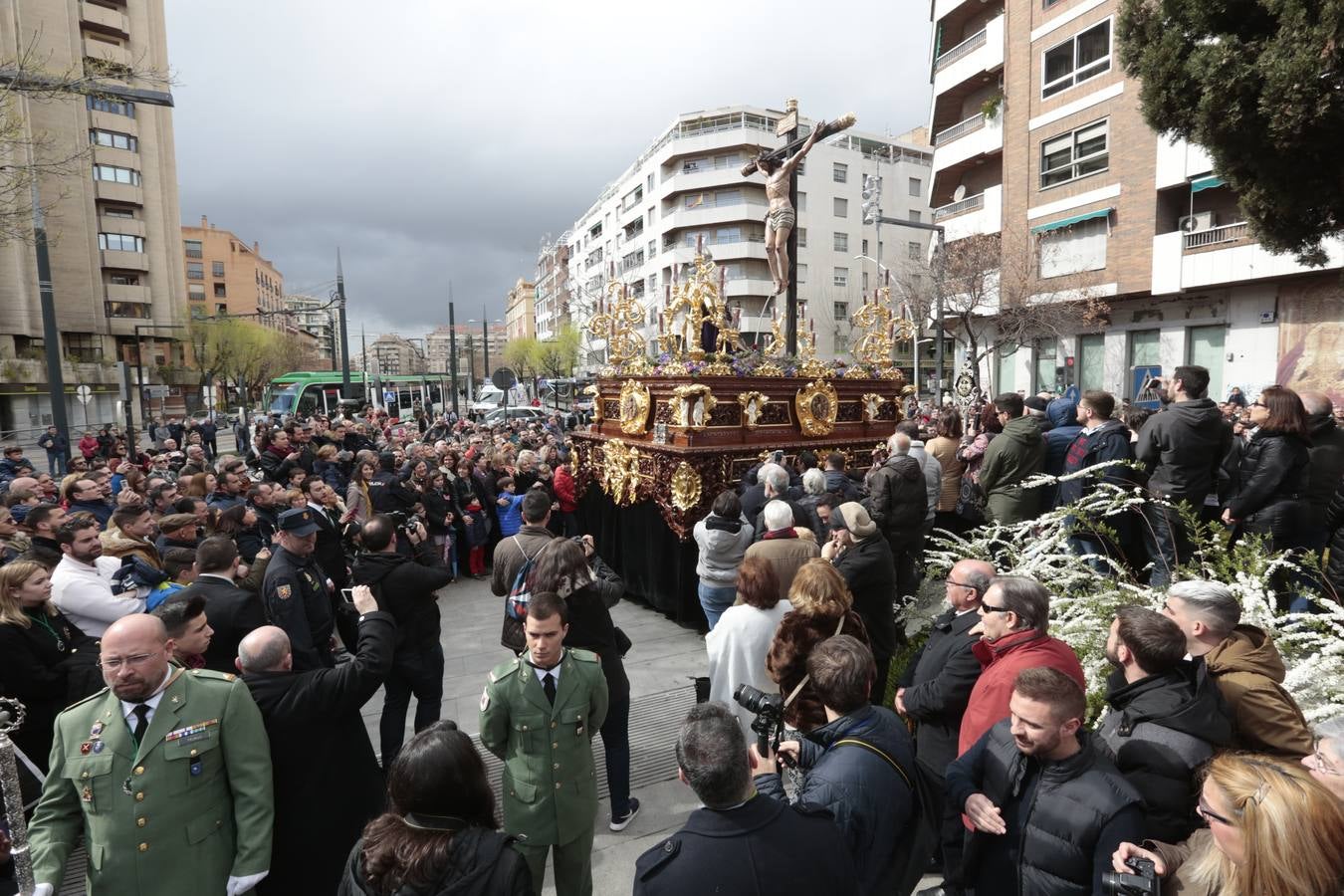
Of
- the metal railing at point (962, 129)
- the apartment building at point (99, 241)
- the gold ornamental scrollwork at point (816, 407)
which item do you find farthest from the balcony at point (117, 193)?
the gold ornamental scrollwork at point (816, 407)

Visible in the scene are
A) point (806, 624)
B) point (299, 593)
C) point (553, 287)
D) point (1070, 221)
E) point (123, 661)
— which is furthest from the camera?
point (553, 287)

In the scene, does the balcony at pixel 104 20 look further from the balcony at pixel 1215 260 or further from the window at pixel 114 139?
the balcony at pixel 1215 260

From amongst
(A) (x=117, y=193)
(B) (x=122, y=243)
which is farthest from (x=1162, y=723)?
(B) (x=122, y=243)

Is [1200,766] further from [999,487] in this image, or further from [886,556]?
[999,487]

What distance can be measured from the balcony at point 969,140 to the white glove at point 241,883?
27085 millimetres

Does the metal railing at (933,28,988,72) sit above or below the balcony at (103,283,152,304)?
above

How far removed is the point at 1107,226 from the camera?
67.6ft

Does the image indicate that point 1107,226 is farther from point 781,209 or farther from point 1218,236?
point 781,209

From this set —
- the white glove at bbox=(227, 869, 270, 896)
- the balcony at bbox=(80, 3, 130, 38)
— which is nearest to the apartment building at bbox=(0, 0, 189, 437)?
the balcony at bbox=(80, 3, 130, 38)

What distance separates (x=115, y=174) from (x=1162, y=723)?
2308 inches

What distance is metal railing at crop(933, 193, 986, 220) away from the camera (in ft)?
80.7

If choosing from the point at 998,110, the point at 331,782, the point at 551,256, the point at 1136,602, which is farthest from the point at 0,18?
the point at 551,256

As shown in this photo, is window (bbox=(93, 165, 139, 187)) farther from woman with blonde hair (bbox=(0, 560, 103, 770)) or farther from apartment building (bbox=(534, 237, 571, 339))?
woman with blonde hair (bbox=(0, 560, 103, 770))

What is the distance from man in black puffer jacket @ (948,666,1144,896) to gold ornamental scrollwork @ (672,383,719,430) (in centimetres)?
628
